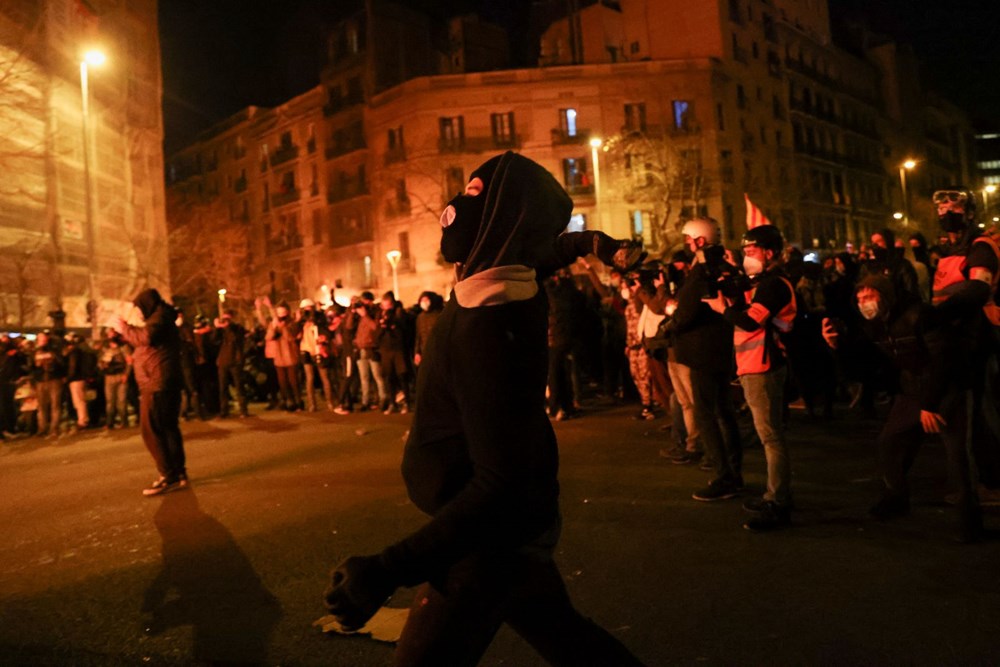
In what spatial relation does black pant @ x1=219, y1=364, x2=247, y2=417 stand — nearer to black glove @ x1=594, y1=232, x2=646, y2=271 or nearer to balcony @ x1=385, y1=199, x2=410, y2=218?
black glove @ x1=594, y1=232, x2=646, y2=271

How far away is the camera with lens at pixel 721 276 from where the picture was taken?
555 cm

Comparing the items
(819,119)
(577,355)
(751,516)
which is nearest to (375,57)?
(819,119)

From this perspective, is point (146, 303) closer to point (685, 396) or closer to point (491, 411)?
point (685, 396)

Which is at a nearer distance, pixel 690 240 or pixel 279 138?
pixel 690 240

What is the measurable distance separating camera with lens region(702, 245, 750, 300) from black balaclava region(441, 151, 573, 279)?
3.51 meters

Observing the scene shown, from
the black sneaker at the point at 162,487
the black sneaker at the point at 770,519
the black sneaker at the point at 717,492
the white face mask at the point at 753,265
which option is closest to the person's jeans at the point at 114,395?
the black sneaker at the point at 162,487

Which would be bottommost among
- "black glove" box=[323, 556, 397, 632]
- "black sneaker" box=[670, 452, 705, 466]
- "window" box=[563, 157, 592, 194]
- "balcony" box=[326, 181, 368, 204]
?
"black sneaker" box=[670, 452, 705, 466]

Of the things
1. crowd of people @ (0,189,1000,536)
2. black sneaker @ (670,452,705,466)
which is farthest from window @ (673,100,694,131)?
black sneaker @ (670,452,705,466)

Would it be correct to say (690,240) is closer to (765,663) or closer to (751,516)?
(751,516)

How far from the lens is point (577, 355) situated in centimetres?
1359

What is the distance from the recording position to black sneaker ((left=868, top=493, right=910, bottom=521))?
5.61 m

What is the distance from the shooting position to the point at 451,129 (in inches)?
1941

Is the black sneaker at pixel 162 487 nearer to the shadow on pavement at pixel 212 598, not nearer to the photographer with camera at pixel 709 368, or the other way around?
the shadow on pavement at pixel 212 598

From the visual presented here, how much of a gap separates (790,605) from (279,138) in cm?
6294
